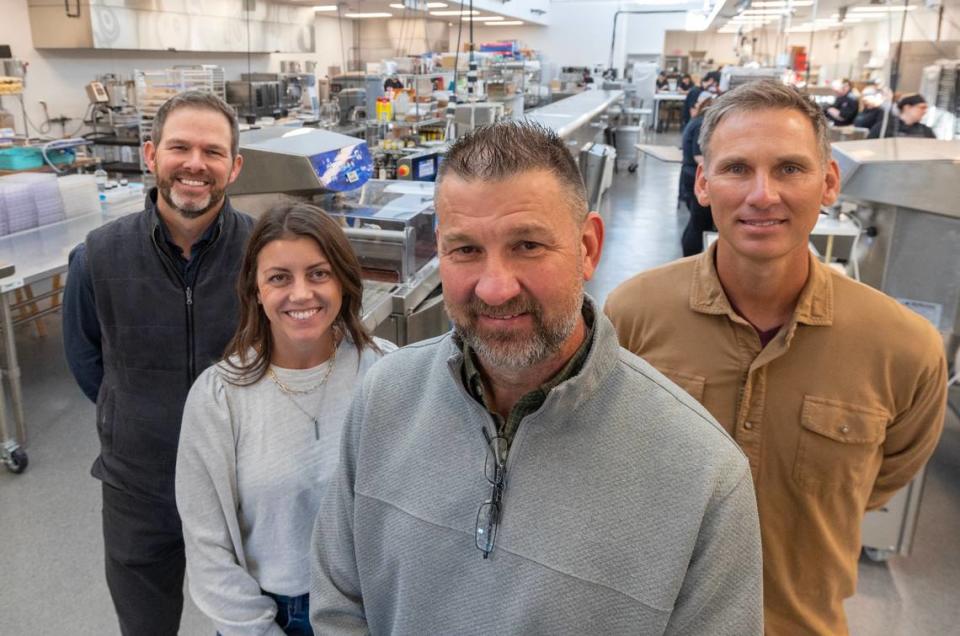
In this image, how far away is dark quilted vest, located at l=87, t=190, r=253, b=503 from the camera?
1.57m

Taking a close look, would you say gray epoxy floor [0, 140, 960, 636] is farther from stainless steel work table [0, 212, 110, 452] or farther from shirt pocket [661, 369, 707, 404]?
shirt pocket [661, 369, 707, 404]

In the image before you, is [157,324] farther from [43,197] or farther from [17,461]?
[43,197]

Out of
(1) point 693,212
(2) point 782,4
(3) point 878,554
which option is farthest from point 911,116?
(3) point 878,554

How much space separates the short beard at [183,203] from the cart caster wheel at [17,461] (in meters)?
2.18

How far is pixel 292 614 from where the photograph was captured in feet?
4.48

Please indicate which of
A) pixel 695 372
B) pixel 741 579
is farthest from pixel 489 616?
pixel 695 372

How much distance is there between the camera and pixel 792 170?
1.20 metres

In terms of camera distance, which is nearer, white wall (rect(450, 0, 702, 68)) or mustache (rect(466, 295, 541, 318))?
mustache (rect(466, 295, 541, 318))

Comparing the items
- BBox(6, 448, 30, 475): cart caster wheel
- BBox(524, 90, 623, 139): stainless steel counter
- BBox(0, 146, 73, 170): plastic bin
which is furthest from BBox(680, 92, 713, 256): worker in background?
BBox(0, 146, 73, 170): plastic bin

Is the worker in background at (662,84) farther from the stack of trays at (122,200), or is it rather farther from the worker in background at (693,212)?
the stack of trays at (122,200)

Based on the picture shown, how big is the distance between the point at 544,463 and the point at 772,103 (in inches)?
30.1

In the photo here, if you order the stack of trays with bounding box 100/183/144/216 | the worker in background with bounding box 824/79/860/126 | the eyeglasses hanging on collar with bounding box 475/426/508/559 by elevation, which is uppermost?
the worker in background with bounding box 824/79/860/126

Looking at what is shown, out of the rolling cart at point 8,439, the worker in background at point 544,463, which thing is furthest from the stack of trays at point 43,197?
the worker in background at point 544,463

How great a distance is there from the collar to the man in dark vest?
3.28 ft
